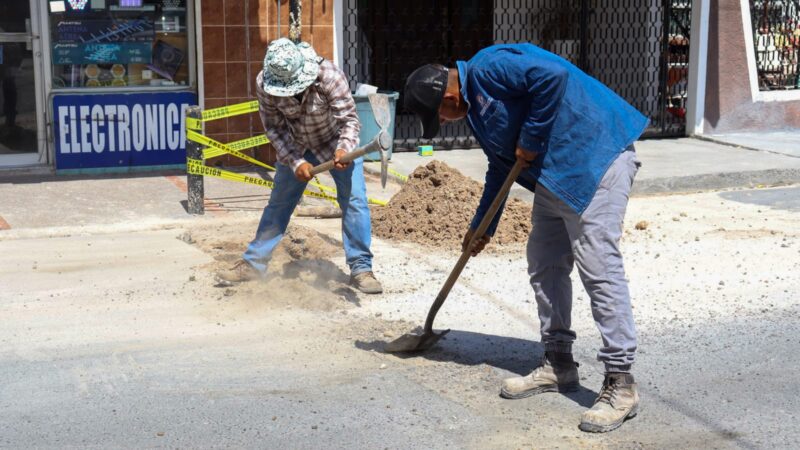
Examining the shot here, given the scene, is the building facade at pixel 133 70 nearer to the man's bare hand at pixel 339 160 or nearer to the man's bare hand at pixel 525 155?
the man's bare hand at pixel 339 160

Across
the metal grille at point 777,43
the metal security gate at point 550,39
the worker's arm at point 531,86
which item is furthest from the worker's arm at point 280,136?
the metal grille at point 777,43

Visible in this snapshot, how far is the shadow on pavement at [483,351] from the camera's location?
5.58 meters

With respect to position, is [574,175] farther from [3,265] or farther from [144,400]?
[3,265]

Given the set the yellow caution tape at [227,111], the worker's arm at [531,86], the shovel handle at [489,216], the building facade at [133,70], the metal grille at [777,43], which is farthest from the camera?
the metal grille at [777,43]

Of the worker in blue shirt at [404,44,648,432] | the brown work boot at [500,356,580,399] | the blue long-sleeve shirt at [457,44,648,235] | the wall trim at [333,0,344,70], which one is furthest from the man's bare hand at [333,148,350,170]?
the wall trim at [333,0,344,70]

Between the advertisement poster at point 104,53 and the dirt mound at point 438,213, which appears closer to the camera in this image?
the dirt mound at point 438,213

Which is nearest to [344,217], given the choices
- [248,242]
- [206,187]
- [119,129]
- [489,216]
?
[248,242]

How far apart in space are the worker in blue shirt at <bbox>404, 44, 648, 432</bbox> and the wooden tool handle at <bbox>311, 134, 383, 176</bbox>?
2.53ft

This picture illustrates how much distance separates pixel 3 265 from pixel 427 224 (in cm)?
328

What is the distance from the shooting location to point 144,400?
4965mm

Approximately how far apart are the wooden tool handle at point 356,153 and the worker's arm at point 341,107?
6.0 inches

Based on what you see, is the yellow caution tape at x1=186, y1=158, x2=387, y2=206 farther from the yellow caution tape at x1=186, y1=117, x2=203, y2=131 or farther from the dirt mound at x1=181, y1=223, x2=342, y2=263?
the dirt mound at x1=181, y1=223, x2=342, y2=263

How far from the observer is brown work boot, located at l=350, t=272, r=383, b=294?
22.4 feet

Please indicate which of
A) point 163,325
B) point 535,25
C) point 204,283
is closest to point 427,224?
point 204,283
